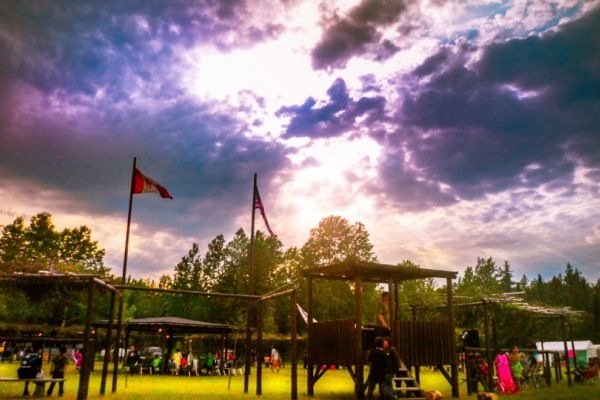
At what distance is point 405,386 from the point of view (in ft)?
56.7

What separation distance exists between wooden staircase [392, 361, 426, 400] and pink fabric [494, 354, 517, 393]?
21.9 ft

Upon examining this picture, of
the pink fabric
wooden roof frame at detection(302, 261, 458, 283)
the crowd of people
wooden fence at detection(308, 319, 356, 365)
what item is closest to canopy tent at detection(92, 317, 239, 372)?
the crowd of people

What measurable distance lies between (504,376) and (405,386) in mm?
7470

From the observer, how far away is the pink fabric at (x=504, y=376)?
2222 cm

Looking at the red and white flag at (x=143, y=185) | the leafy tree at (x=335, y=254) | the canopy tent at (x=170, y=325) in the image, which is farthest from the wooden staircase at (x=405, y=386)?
the leafy tree at (x=335, y=254)

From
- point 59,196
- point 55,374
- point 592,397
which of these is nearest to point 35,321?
point 59,196

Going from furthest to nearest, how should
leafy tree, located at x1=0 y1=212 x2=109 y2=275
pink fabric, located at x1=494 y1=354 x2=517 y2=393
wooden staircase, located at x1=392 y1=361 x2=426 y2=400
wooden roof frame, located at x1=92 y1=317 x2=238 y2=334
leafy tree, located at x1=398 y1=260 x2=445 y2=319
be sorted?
leafy tree, located at x1=0 y1=212 x2=109 y2=275 < leafy tree, located at x1=398 y1=260 x2=445 y2=319 < wooden roof frame, located at x1=92 y1=317 x2=238 y2=334 < pink fabric, located at x1=494 y1=354 x2=517 y2=393 < wooden staircase, located at x1=392 y1=361 x2=426 y2=400

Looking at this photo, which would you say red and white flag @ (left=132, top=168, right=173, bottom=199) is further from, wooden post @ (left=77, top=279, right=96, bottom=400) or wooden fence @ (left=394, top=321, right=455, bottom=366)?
wooden fence @ (left=394, top=321, right=455, bottom=366)

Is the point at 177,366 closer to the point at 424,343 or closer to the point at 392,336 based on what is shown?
the point at 392,336

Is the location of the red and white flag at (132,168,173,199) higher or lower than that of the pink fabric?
higher

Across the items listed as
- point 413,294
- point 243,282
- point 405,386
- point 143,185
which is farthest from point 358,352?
point 243,282

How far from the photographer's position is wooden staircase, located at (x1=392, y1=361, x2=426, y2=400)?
54.6 feet

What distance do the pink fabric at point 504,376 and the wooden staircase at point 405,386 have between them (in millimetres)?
6679

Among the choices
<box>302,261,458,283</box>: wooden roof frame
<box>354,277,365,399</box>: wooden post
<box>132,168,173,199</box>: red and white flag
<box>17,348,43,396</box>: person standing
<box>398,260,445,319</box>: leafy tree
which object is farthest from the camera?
<box>398,260,445,319</box>: leafy tree
